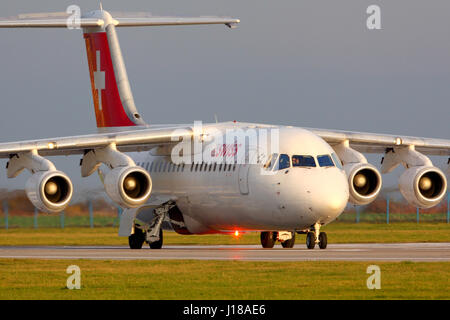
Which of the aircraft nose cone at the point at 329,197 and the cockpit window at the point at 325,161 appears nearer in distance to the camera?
the aircraft nose cone at the point at 329,197

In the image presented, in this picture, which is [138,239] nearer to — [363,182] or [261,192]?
[261,192]

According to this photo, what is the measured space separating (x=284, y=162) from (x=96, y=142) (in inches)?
233

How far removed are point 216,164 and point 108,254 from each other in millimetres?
4960

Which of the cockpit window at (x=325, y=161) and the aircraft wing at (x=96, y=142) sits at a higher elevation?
the aircraft wing at (x=96, y=142)

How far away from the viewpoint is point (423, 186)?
111ft

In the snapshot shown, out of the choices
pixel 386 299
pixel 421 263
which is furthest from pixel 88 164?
pixel 386 299

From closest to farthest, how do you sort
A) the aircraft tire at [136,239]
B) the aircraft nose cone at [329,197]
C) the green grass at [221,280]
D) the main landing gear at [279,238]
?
the green grass at [221,280], the aircraft nose cone at [329,197], the main landing gear at [279,238], the aircraft tire at [136,239]

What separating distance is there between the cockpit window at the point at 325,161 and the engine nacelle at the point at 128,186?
5.01 metres

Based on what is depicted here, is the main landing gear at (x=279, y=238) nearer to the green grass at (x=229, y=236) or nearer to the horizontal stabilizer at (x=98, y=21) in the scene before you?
the green grass at (x=229, y=236)

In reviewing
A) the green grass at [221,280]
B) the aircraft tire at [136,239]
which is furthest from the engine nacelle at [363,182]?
the green grass at [221,280]

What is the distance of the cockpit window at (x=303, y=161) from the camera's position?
30.1m

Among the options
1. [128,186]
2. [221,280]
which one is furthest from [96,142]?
[221,280]
